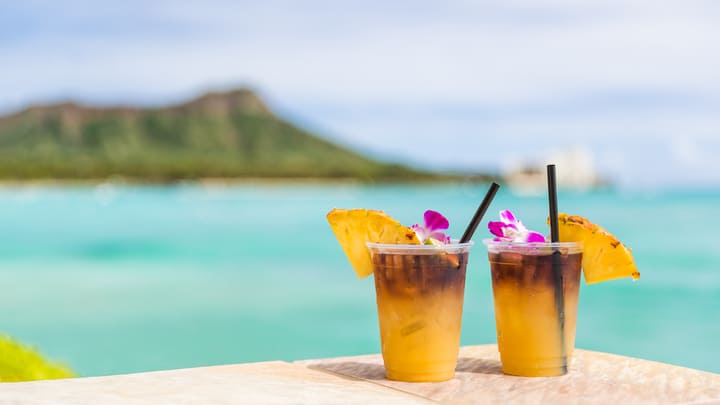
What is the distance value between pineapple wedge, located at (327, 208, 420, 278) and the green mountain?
71.4 m

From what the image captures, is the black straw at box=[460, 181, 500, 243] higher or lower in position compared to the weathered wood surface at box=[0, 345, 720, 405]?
higher

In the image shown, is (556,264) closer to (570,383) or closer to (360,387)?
(570,383)

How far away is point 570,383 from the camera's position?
179 cm

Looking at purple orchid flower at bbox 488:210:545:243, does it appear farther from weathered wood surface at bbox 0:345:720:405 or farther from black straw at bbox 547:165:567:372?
weathered wood surface at bbox 0:345:720:405

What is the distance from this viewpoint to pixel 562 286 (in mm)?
1841

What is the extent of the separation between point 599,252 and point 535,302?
0.17 meters

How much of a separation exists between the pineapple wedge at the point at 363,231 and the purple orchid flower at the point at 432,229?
0.08 feet

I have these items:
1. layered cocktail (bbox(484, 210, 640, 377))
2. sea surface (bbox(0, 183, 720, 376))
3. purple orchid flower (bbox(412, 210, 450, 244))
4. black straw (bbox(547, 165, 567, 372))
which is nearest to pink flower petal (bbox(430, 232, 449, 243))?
purple orchid flower (bbox(412, 210, 450, 244))

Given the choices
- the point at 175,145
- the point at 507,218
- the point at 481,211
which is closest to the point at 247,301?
the point at 507,218

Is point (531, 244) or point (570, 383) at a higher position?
point (531, 244)

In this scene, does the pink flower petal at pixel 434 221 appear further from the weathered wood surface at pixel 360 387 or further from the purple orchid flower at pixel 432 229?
the weathered wood surface at pixel 360 387

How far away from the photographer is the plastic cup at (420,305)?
5.63 feet

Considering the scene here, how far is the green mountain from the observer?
77375mm

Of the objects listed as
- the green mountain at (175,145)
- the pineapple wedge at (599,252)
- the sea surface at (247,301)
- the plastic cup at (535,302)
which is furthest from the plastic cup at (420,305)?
the green mountain at (175,145)
